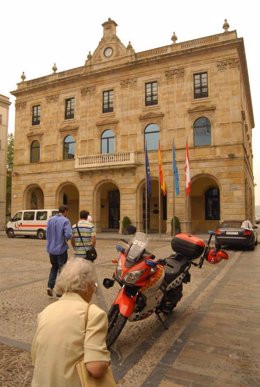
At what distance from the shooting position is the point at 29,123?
30.1 m

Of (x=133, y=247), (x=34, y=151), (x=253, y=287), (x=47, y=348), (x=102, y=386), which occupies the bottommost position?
(x=253, y=287)

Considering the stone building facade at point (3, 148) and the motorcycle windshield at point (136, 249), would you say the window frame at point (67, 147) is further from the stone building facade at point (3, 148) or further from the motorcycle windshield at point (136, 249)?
the motorcycle windshield at point (136, 249)

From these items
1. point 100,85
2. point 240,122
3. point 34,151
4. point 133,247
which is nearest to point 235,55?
point 240,122

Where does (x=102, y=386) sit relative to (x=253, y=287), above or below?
above

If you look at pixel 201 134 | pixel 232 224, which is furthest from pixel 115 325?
pixel 201 134

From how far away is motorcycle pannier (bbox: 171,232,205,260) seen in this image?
189 inches

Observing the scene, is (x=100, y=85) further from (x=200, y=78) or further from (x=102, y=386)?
(x=102, y=386)

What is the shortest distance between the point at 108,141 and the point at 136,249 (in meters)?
23.1

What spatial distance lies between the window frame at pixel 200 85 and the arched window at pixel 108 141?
7.55m

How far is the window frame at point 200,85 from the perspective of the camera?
917 inches

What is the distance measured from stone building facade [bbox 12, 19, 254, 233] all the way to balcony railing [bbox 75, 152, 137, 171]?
86 mm

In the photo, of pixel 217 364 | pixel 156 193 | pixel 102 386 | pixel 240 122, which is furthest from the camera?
pixel 156 193

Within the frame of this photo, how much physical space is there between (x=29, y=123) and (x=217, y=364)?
30.2 metres

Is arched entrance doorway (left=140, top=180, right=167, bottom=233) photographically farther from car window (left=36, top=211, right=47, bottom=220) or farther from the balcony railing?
car window (left=36, top=211, right=47, bottom=220)
